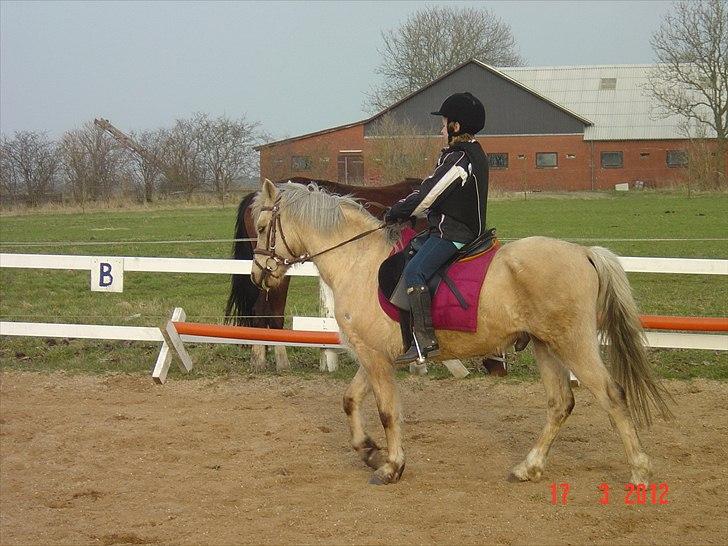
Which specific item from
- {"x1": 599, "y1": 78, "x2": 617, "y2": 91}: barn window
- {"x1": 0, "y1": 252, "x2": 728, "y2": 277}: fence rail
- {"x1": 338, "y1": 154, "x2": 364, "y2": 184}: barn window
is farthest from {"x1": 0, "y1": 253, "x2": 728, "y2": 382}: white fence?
{"x1": 599, "y1": 78, "x2": 617, "y2": 91}: barn window

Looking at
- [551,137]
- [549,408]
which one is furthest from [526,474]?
[551,137]

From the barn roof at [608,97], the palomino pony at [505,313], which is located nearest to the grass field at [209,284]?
the palomino pony at [505,313]

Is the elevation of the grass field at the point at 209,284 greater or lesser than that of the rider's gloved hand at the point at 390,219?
lesser

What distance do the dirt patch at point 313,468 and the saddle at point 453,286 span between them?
48.3 inches

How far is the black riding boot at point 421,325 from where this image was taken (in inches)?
234

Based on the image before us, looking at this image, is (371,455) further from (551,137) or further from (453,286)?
(551,137)

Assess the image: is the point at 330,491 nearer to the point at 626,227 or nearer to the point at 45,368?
the point at 45,368

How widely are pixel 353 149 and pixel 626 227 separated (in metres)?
28.3

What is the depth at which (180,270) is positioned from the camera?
10.2m

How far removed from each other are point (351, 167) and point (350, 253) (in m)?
42.1

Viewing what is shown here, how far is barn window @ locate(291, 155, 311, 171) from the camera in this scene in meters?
38.5

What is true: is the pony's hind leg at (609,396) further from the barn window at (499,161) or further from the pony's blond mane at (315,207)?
the barn window at (499,161)

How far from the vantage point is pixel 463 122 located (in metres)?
6.04
